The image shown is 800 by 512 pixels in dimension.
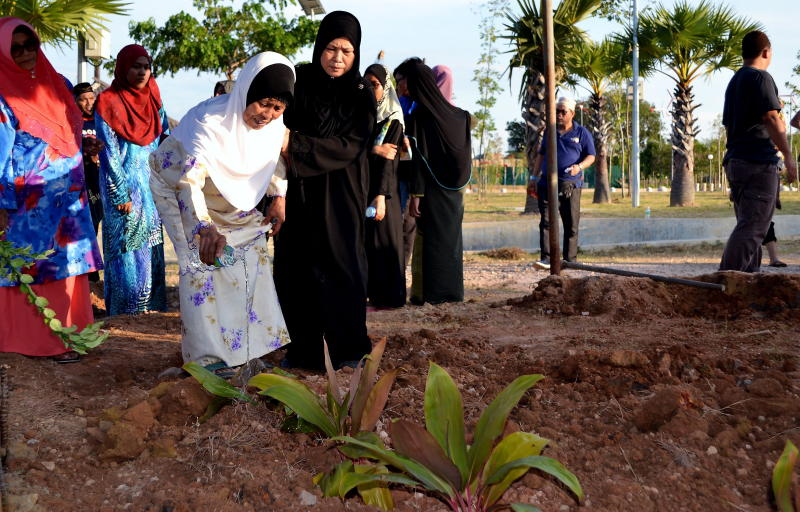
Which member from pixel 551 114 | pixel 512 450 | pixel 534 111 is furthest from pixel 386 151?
pixel 534 111

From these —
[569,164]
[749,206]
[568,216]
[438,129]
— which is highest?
[438,129]

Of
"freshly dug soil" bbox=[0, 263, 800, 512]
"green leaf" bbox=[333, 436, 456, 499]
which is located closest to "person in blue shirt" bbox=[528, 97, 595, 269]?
"freshly dug soil" bbox=[0, 263, 800, 512]

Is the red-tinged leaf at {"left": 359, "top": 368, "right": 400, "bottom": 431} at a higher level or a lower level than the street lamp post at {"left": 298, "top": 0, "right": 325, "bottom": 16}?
lower

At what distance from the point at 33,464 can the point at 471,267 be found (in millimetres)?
6223

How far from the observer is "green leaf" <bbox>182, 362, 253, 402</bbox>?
2.82m

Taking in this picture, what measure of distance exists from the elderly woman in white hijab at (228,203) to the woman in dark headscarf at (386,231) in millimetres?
1769

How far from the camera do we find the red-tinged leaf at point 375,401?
2.67 meters

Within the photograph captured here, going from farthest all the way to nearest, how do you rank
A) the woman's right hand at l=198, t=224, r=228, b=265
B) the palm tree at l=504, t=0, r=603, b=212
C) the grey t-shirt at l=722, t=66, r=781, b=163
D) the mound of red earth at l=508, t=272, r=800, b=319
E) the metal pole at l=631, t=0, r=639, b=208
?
the metal pole at l=631, t=0, r=639, b=208 → the palm tree at l=504, t=0, r=603, b=212 → the grey t-shirt at l=722, t=66, r=781, b=163 → the mound of red earth at l=508, t=272, r=800, b=319 → the woman's right hand at l=198, t=224, r=228, b=265

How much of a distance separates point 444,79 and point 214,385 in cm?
415

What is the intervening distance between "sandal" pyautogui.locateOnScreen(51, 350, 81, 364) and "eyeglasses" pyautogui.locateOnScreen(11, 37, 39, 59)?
1.47 m

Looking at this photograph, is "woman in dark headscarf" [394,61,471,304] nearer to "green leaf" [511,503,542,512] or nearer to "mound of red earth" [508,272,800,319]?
"mound of red earth" [508,272,800,319]

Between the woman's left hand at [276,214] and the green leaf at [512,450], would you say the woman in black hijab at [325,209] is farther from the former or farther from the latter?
the green leaf at [512,450]

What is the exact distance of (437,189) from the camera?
617 cm

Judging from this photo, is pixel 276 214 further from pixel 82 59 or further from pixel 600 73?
pixel 600 73
